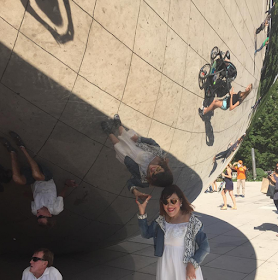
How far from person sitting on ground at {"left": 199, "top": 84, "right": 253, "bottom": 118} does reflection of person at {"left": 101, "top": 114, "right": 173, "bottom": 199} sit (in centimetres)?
54

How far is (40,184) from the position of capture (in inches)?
122

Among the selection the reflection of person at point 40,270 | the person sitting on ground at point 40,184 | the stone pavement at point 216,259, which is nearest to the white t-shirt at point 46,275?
the reflection of person at point 40,270

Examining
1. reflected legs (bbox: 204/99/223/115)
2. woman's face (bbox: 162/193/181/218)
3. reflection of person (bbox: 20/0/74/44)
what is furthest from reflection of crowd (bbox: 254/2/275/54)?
reflection of person (bbox: 20/0/74/44)

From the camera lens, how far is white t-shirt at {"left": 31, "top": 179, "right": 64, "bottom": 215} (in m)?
3.10

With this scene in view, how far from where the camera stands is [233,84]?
3.44 metres

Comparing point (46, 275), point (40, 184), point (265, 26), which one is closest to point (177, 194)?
point (40, 184)

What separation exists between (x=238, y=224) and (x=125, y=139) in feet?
21.3

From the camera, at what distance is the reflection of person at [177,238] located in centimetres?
305

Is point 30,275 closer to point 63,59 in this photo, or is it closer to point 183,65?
point 63,59

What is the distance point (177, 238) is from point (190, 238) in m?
0.11

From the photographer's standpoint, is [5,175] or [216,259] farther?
[216,259]

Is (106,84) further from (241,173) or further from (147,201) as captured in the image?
(241,173)

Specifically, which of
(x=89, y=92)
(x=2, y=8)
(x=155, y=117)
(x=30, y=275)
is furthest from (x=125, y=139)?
(x=30, y=275)

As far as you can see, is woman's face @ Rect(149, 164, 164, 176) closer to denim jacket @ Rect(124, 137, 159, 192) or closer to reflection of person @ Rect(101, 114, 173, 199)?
reflection of person @ Rect(101, 114, 173, 199)
